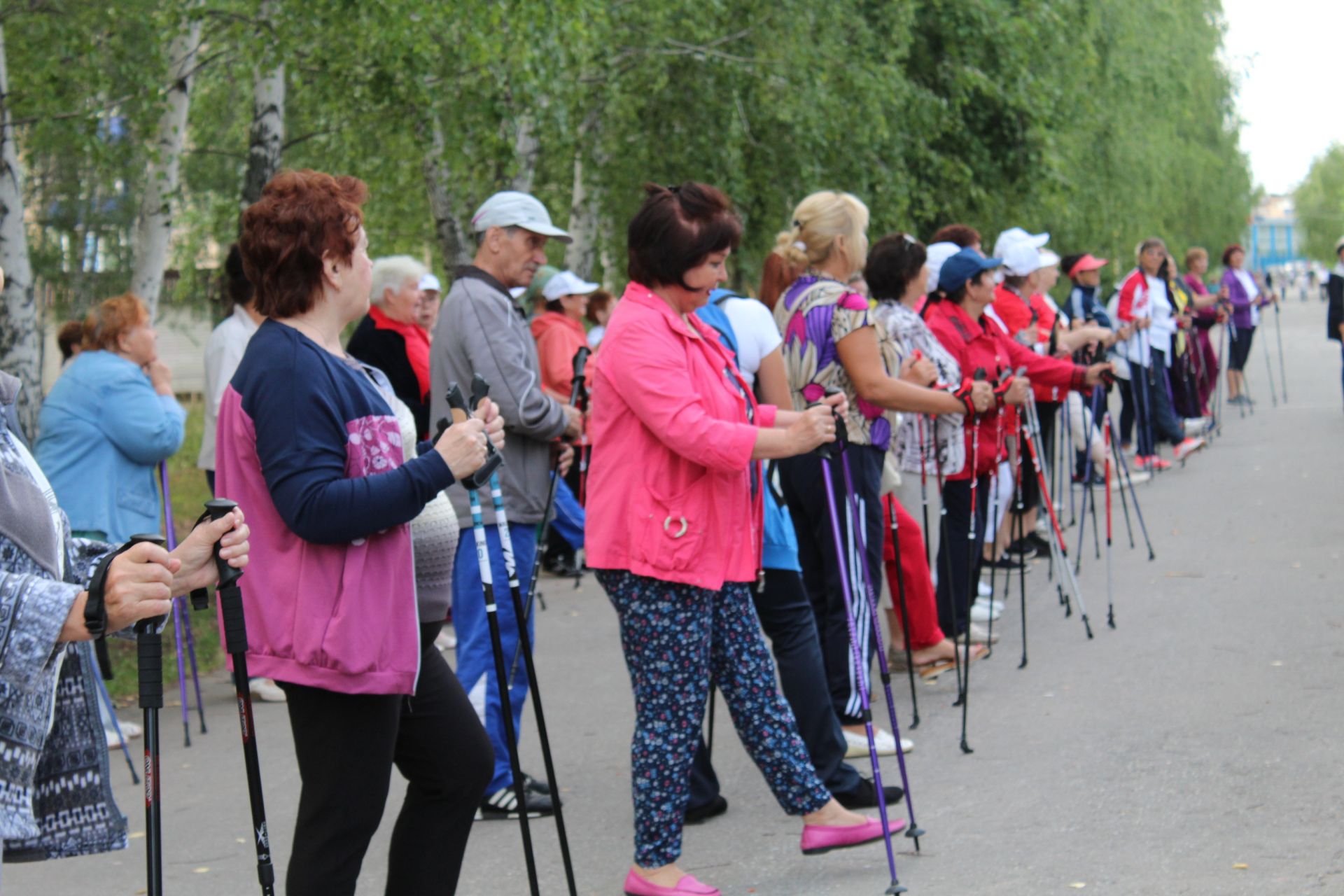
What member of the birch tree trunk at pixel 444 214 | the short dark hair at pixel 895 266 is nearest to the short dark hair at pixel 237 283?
the short dark hair at pixel 895 266

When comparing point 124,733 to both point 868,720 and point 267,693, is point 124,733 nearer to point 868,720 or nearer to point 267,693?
point 267,693

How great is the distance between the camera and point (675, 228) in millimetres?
4547

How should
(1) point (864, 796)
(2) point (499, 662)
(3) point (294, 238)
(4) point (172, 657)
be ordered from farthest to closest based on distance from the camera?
(4) point (172, 657) < (1) point (864, 796) < (2) point (499, 662) < (3) point (294, 238)

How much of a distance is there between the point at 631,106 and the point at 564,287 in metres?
6.33

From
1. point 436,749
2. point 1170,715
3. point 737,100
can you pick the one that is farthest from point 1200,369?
point 436,749

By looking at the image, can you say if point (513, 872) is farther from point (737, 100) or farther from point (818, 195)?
point (737, 100)

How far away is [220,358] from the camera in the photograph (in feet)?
23.2

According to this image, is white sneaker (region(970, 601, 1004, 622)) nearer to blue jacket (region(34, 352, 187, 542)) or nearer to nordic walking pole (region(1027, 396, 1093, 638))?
nordic walking pole (region(1027, 396, 1093, 638))

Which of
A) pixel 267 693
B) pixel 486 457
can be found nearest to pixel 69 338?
pixel 267 693

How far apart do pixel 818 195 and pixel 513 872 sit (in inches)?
107

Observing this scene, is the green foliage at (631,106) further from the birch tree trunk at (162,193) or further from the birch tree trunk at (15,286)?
the birch tree trunk at (15,286)

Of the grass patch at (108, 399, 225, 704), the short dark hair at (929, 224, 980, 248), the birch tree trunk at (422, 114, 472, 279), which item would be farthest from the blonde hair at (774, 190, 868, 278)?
the birch tree trunk at (422, 114, 472, 279)

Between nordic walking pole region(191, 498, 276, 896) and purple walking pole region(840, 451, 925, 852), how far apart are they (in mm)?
2127

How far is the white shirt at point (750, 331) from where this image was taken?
17.5 feet
